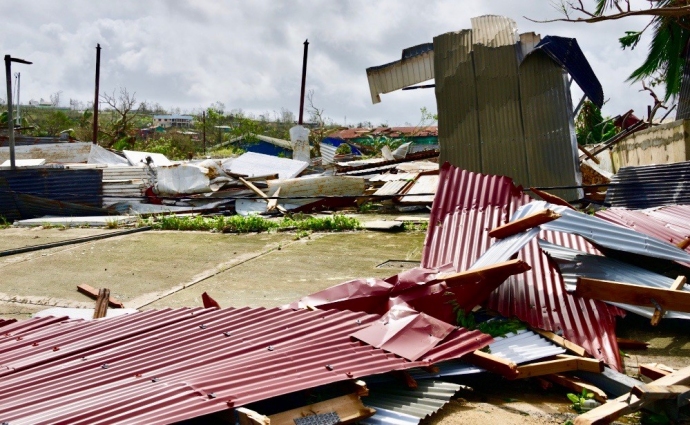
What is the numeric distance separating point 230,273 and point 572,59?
6.77 metres

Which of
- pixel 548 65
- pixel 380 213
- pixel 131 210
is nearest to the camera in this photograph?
pixel 548 65

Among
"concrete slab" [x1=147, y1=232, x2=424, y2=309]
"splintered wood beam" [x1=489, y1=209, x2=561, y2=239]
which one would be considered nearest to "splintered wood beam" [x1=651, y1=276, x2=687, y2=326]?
"splintered wood beam" [x1=489, y1=209, x2=561, y2=239]

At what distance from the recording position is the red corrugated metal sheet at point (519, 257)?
493cm

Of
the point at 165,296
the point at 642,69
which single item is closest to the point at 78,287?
the point at 165,296

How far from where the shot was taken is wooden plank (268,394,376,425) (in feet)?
10.9

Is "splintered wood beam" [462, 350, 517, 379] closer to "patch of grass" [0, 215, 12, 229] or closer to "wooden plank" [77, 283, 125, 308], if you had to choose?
"wooden plank" [77, 283, 125, 308]

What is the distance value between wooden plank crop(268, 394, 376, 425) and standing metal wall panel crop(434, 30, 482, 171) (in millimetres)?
8675

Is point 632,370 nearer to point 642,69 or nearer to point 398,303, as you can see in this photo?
point 398,303

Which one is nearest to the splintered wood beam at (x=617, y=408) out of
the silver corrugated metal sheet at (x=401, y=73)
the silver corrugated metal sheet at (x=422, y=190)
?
the silver corrugated metal sheet at (x=422, y=190)

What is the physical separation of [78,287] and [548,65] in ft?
26.8

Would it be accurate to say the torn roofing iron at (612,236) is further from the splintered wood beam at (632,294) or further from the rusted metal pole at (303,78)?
the rusted metal pole at (303,78)

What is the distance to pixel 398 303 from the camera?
5105 mm

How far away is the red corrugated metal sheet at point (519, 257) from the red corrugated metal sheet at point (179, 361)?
36.8 inches

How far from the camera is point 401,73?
12.6 m
